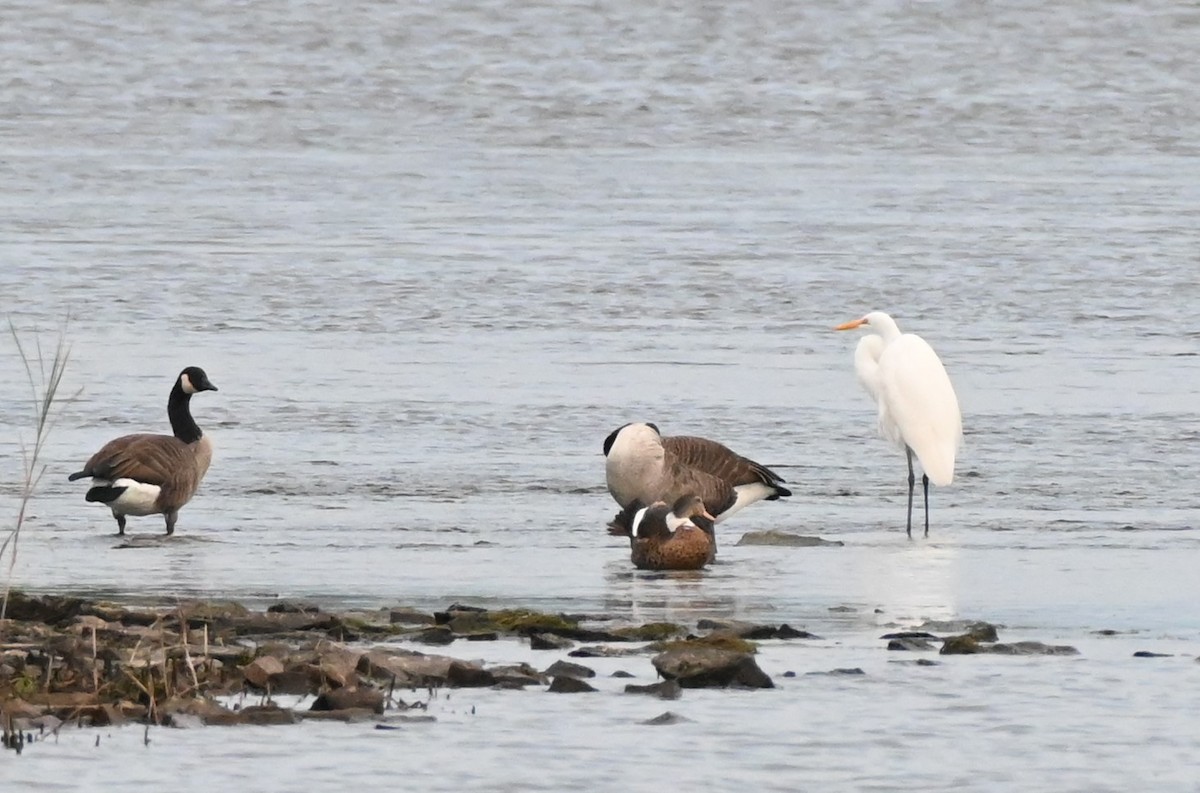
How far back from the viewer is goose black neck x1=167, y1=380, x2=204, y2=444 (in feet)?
46.4

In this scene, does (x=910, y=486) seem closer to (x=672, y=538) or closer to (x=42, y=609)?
(x=672, y=538)

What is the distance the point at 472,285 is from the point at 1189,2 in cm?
3391

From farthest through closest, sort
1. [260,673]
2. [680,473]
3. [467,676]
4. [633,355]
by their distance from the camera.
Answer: [633,355], [680,473], [467,676], [260,673]

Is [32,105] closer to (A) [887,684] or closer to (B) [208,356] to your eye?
(B) [208,356]

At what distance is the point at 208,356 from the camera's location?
1908 centimetres

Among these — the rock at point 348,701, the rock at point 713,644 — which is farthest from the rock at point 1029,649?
the rock at point 348,701

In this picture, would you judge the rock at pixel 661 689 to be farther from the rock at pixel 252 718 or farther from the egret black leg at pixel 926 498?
the egret black leg at pixel 926 498

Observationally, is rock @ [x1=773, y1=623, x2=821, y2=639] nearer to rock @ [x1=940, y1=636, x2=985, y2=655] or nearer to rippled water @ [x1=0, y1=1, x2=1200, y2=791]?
rippled water @ [x1=0, y1=1, x2=1200, y2=791]

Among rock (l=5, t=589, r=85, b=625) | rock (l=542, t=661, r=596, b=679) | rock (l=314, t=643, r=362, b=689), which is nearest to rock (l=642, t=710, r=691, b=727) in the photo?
rock (l=542, t=661, r=596, b=679)

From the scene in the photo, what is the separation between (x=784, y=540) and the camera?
1294cm

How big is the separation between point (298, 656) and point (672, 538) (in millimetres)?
3446

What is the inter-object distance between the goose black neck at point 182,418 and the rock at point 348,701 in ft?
18.4

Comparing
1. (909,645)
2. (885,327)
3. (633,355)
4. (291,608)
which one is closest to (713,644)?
(909,645)

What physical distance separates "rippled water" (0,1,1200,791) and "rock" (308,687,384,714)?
0.50ft
